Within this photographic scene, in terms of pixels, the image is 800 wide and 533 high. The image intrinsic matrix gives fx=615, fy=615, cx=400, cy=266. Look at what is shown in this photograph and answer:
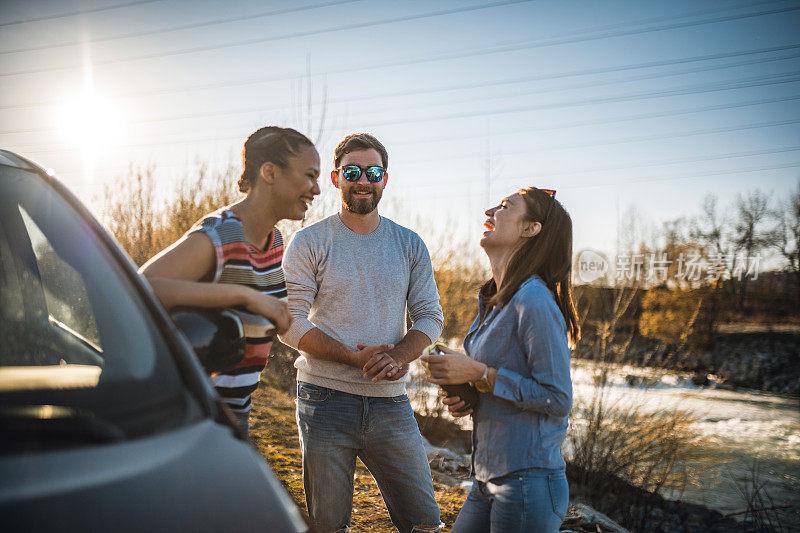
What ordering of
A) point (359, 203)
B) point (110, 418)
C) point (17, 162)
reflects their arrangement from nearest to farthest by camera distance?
1. point (110, 418)
2. point (17, 162)
3. point (359, 203)

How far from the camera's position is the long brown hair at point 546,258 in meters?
2.33

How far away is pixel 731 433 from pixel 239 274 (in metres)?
15.9

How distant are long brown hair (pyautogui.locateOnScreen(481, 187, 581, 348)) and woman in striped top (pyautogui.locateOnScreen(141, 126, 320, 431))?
0.82m

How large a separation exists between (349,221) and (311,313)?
49cm

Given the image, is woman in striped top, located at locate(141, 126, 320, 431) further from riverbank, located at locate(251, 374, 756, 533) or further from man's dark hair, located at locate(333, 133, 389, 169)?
riverbank, located at locate(251, 374, 756, 533)

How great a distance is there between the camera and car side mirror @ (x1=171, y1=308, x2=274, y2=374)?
1384 millimetres

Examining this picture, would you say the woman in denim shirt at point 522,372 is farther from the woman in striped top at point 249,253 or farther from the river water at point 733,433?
the river water at point 733,433

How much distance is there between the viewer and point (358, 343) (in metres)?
2.85

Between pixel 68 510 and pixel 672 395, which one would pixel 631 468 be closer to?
pixel 672 395

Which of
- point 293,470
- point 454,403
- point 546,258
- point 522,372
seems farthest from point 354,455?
point 293,470

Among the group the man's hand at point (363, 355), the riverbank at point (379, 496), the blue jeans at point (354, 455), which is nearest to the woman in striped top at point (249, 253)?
the man's hand at point (363, 355)

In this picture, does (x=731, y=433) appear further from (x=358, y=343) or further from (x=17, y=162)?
(x=17, y=162)

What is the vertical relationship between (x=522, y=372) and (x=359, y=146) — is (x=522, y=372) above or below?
below

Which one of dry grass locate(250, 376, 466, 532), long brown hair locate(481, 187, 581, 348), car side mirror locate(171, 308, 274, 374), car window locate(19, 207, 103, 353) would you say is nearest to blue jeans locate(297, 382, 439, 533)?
long brown hair locate(481, 187, 581, 348)
